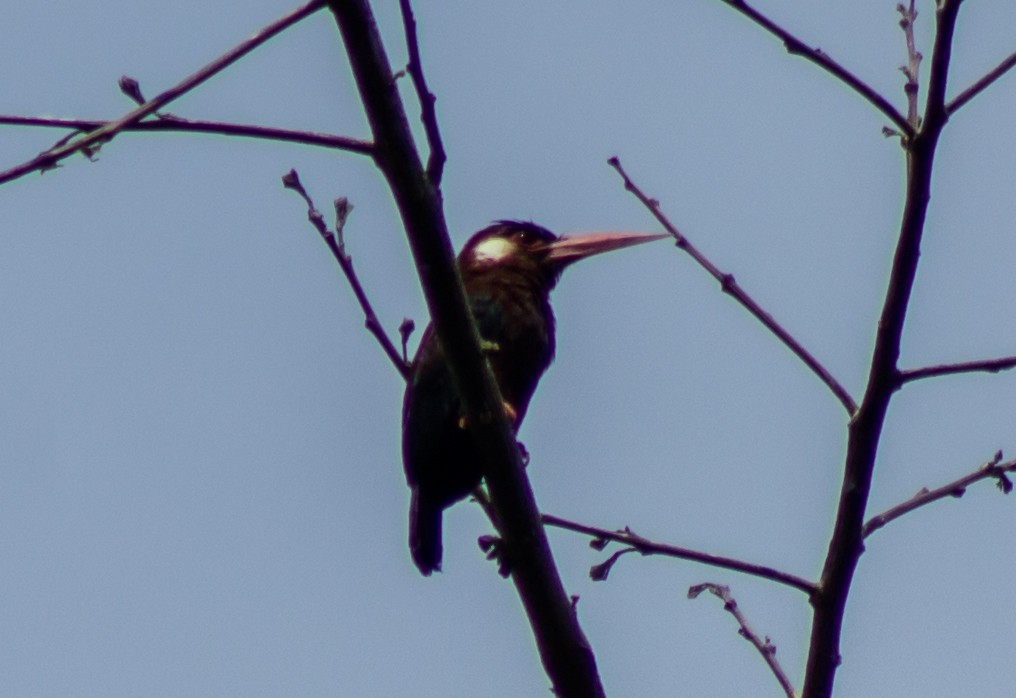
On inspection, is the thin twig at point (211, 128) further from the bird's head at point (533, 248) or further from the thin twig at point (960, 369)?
the bird's head at point (533, 248)

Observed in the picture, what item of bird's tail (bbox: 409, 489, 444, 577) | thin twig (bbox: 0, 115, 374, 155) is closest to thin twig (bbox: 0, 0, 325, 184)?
thin twig (bbox: 0, 115, 374, 155)

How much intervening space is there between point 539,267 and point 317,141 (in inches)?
147

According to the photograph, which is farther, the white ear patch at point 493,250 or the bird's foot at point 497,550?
the white ear patch at point 493,250

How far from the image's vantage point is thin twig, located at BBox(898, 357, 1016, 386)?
110 inches

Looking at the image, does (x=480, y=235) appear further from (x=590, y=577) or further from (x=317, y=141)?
(x=317, y=141)

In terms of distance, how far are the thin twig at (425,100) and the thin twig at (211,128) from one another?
0.48 ft

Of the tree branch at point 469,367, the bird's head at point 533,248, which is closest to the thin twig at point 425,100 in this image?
the tree branch at point 469,367

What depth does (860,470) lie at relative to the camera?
112 inches

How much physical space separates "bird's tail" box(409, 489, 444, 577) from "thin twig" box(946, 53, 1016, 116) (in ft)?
Answer: 9.63

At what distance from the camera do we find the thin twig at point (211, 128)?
7.84 feet

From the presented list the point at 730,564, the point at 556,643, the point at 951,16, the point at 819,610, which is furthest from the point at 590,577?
the point at 951,16

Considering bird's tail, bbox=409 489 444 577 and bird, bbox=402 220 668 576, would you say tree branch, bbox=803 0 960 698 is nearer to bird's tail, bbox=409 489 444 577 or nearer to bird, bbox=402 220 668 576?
bird, bbox=402 220 668 576

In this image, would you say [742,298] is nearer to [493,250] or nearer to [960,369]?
[960,369]

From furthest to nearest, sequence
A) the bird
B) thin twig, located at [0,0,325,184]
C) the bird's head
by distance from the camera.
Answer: the bird's head < the bird < thin twig, located at [0,0,325,184]
